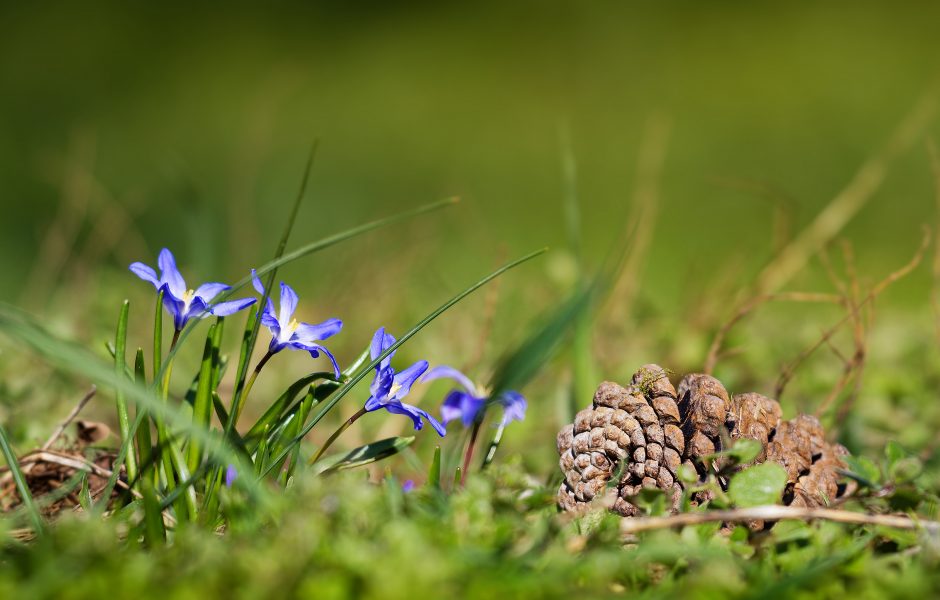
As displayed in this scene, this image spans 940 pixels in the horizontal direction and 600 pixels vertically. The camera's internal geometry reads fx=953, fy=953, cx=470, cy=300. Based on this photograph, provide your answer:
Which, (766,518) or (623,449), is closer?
(766,518)

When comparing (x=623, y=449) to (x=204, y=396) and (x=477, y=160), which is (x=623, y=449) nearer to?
(x=204, y=396)

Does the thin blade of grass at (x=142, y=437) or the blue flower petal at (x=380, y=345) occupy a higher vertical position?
the blue flower petal at (x=380, y=345)

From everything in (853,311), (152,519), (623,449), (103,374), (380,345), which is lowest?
(152,519)

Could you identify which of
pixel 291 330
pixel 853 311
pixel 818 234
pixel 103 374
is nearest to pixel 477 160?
pixel 818 234

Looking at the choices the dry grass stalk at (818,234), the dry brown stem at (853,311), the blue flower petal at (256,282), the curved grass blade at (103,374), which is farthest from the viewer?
the dry grass stalk at (818,234)

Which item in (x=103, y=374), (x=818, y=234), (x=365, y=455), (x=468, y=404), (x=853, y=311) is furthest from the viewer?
(x=818, y=234)

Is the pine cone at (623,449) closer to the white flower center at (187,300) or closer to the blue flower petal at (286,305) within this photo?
the blue flower petal at (286,305)

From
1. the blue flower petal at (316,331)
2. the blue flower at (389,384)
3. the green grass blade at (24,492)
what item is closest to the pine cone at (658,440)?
the blue flower at (389,384)
